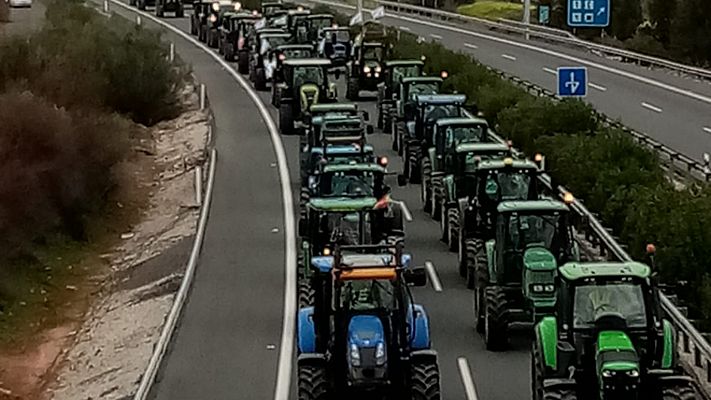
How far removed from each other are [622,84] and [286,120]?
15.6 metres

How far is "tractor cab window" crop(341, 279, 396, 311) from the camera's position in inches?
691

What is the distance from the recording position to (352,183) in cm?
Answer: 2862

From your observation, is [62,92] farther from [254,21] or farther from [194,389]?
[194,389]

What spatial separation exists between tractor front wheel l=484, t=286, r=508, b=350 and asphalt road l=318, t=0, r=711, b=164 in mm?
19471

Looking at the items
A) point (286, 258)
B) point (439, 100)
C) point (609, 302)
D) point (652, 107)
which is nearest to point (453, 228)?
point (286, 258)

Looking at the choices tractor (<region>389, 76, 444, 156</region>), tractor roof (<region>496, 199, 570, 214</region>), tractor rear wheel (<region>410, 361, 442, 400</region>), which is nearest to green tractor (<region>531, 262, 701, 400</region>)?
tractor rear wheel (<region>410, 361, 442, 400</region>)

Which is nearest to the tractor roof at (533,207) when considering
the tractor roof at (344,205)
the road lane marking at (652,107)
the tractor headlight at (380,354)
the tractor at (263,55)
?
the tractor roof at (344,205)

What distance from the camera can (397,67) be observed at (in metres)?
49.4

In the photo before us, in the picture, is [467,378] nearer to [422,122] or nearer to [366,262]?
[366,262]

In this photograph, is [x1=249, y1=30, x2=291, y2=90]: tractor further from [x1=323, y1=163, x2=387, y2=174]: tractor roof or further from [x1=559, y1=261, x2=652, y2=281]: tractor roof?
[x1=559, y1=261, x2=652, y2=281]: tractor roof

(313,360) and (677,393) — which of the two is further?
(313,360)

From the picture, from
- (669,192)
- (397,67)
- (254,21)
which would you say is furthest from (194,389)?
(254,21)

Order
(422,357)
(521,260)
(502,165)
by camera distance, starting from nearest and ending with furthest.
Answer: (422,357)
(521,260)
(502,165)

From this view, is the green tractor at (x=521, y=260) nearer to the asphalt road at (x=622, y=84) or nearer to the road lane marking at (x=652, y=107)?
the asphalt road at (x=622, y=84)
